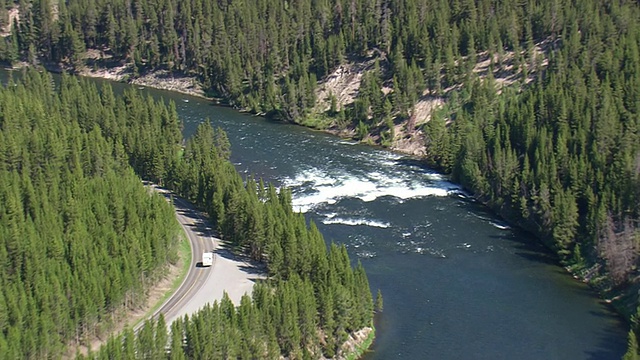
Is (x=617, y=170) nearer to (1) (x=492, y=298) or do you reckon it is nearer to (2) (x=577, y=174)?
(2) (x=577, y=174)

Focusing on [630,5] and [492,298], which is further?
[630,5]

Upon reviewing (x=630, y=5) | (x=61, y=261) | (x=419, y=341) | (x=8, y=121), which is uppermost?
(x=630, y=5)

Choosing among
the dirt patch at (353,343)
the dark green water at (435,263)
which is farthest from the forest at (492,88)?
the dirt patch at (353,343)

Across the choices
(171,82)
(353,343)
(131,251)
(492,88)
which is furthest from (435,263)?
(171,82)

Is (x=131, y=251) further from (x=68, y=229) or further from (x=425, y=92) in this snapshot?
(x=425, y=92)

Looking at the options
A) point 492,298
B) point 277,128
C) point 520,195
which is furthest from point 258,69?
point 492,298

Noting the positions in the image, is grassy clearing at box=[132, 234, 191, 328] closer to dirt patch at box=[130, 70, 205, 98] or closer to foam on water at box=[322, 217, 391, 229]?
foam on water at box=[322, 217, 391, 229]

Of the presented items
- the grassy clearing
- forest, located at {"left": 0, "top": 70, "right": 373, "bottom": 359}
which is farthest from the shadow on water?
the grassy clearing
